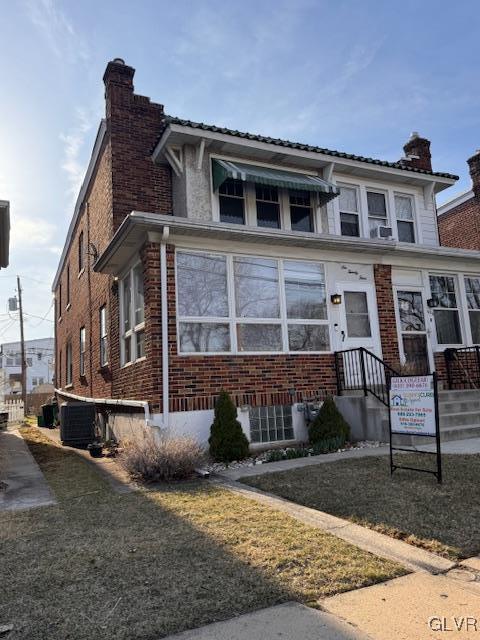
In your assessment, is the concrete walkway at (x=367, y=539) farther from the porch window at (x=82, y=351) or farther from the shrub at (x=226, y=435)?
the porch window at (x=82, y=351)

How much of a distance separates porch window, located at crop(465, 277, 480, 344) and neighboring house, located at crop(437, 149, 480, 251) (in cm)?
557

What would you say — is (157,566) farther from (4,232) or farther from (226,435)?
(4,232)

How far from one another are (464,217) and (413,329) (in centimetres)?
884

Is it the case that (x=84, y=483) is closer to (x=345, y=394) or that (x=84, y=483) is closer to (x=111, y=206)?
(x=345, y=394)

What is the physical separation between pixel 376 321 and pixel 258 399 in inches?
135

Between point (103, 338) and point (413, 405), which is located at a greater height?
point (103, 338)

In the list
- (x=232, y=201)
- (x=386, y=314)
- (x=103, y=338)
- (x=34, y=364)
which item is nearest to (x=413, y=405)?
(x=386, y=314)

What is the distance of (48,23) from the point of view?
8031 millimetres

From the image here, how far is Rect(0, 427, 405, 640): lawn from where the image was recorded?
9.10ft

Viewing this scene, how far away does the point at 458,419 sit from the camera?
8.89 meters

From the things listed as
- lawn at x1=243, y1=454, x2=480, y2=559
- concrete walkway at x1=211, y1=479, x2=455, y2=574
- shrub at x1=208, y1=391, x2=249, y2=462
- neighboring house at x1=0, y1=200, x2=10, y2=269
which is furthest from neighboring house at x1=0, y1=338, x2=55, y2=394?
concrete walkway at x1=211, y1=479, x2=455, y2=574

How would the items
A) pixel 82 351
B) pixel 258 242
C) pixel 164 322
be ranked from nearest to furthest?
pixel 164 322
pixel 258 242
pixel 82 351

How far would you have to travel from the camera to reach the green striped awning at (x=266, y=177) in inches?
403

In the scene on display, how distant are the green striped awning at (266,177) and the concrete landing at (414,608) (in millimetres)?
8418
